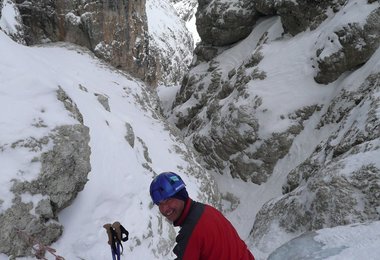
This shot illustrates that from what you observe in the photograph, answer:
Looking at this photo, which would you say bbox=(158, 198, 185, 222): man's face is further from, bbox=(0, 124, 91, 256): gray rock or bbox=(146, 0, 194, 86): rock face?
bbox=(146, 0, 194, 86): rock face

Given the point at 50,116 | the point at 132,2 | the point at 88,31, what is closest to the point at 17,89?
the point at 50,116

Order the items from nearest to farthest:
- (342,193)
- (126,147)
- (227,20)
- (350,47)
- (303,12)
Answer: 1. (342,193)
2. (126,147)
3. (350,47)
4. (303,12)
5. (227,20)

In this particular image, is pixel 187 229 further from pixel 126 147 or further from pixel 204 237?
pixel 126 147

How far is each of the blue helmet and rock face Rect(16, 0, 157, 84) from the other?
25151 millimetres

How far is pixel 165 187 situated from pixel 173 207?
0.23m

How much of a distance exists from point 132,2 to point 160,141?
59.5 feet

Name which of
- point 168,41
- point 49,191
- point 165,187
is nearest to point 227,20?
point 49,191

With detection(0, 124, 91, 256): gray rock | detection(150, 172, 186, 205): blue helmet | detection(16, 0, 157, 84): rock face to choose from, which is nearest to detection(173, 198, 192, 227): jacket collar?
detection(150, 172, 186, 205): blue helmet

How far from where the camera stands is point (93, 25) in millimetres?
27609

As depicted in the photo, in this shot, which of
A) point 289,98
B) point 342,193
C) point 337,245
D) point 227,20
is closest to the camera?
point 337,245

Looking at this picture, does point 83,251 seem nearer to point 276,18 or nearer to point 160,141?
point 160,141

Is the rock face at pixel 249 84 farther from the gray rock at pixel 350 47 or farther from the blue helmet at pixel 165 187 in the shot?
the blue helmet at pixel 165 187

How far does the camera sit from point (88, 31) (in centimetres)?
2747

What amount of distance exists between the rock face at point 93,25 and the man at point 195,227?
25244 mm
